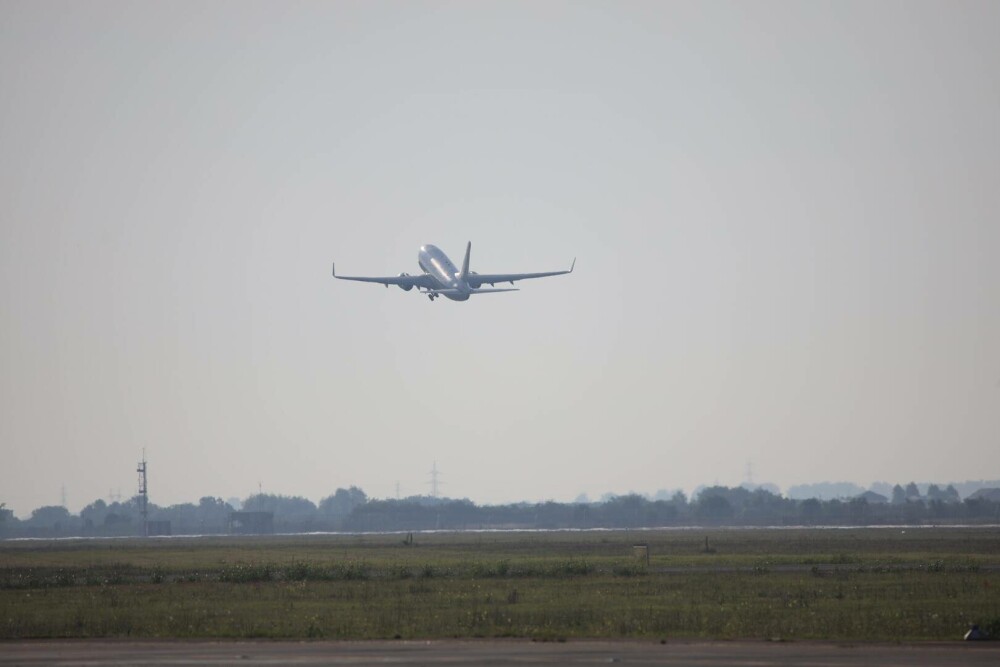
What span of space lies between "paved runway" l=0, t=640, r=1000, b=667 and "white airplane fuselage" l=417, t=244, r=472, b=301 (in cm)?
8570

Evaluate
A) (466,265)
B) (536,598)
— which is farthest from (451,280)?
(536,598)

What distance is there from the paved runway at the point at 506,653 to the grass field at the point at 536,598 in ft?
8.48

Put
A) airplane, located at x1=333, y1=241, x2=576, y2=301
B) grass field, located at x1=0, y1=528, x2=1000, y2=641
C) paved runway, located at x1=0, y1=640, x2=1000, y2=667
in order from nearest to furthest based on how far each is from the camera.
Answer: paved runway, located at x1=0, y1=640, x2=1000, y2=667
grass field, located at x1=0, y1=528, x2=1000, y2=641
airplane, located at x1=333, y1=241, x2=576, y2=301

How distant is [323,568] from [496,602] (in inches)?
1154

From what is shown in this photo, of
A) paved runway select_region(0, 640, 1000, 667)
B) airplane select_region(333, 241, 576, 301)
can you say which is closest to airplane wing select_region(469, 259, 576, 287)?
airplane select_region(333, 241, 576, 301)

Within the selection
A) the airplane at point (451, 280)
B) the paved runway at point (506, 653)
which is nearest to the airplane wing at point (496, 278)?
the airplane at point (451, 280)

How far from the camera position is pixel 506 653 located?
40469 millimetres

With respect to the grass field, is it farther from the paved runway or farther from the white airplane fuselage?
the white airplane fuselage

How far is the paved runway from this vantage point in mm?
37906

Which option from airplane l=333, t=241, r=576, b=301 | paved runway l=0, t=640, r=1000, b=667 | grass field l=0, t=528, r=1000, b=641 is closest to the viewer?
paved runway l=0, t=640, r=1000, b=667

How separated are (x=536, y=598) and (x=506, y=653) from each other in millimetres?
19665

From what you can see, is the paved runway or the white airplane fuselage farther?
the white airplane fuselage

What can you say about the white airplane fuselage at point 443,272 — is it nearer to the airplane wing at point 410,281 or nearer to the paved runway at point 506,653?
the airplane wing at point 410,281

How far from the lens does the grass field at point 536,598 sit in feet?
156
